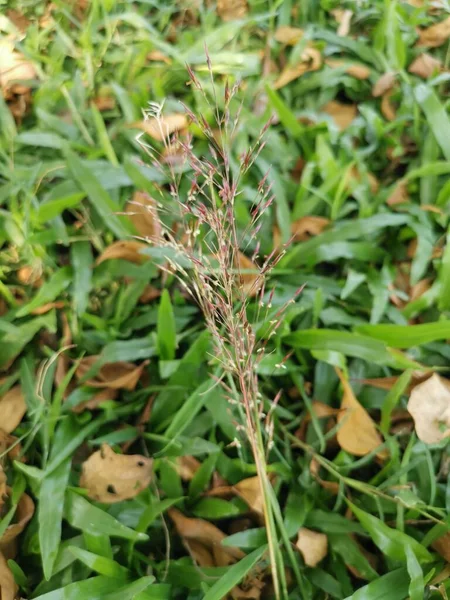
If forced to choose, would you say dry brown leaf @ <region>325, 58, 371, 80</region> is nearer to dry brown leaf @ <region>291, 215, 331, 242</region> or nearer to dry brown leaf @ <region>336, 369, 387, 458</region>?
dry brown leaf @ <region>291, 215, 331, 242</region>

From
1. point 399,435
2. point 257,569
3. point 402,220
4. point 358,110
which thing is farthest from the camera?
point 358,110

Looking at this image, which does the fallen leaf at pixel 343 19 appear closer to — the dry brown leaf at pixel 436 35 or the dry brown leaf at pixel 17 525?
the dry brown leaf at pixel 436 35

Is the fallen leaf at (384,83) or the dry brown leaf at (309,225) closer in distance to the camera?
the dry brown leaf at (309,225)

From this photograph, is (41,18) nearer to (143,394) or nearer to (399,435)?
(143,394)

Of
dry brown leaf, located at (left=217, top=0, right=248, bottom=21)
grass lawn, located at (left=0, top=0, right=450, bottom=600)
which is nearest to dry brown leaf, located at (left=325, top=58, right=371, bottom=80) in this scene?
grass lawn, located at (left=0, top=0, right=450, bottom=600)

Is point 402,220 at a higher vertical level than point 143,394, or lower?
higher

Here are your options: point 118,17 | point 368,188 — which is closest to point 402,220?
point 368,188

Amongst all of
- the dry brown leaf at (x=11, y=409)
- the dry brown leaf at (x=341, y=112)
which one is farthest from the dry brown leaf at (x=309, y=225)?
the dry brown leaf at (x=11, y=409)
